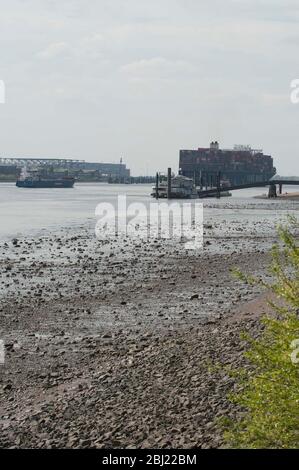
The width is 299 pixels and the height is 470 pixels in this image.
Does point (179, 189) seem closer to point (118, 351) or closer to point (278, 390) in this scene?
point (118, 351)

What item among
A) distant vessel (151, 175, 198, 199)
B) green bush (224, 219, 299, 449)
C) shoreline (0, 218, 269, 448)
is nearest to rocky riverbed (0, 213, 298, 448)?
shoreline (0, 218, 269, 448)

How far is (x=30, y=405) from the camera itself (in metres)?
11.3

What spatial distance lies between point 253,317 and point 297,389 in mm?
8258

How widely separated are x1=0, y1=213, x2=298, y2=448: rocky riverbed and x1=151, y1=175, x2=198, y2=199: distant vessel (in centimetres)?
9757

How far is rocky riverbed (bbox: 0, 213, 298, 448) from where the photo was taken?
9977 millimetres

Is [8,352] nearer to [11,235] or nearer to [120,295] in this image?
[120,295]

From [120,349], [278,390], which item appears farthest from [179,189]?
[278,390]

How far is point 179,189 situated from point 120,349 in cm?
11372

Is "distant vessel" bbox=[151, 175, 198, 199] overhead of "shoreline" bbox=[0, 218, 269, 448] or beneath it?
beneath

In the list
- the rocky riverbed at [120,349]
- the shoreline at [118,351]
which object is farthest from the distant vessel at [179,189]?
the shoreline at [118,351]

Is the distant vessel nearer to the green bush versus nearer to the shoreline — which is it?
the shoreline

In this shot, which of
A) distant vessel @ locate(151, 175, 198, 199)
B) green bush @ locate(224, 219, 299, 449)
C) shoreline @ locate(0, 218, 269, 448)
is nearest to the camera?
green bush @ locate(224, 219, 299, 449)

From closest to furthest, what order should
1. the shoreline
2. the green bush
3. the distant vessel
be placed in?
1. the green bush
2. the shoreline
3. the distant vessel
